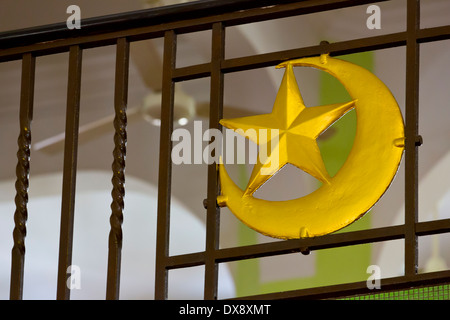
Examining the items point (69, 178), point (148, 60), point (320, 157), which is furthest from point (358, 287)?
point (148, 60)

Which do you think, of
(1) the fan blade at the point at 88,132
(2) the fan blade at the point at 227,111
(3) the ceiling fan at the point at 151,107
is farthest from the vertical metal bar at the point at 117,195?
(1) the fan blade at the point at 88,132

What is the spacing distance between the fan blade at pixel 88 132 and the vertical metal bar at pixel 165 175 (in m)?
4.13

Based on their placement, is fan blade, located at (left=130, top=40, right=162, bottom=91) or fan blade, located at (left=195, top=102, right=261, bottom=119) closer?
fan blade, located at (left=130, top=40, right=162, bottom=91)

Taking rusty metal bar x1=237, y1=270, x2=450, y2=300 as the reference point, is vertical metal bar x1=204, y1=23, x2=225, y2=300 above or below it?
above

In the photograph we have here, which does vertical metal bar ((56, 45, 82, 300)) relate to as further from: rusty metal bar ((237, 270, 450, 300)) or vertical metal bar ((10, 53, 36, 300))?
rusty metal bar ((237, 270, 450, 300))

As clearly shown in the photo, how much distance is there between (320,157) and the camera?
187 centimetres

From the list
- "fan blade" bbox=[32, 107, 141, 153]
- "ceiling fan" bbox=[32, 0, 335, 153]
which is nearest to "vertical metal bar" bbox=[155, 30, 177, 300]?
"ceiling fan" bbox=[32, 0, 335, 153]

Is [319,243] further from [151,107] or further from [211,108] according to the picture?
[151,107]

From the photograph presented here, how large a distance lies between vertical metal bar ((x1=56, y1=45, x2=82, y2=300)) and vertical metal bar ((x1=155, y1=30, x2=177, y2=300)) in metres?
0.19

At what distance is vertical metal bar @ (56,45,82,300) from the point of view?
78.1 inches

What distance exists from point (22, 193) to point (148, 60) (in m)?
3.80

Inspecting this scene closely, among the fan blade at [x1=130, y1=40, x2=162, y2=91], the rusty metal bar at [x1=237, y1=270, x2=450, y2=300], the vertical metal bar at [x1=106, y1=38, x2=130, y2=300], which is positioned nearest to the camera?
the rusty metal bar at [x1=237, y1=270, x2=450, y2=300]

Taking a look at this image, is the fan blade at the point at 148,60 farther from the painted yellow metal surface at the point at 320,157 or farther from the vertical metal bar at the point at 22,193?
the painted yellow metal surface at the point at 320,157

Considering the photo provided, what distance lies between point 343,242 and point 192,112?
441 cm
